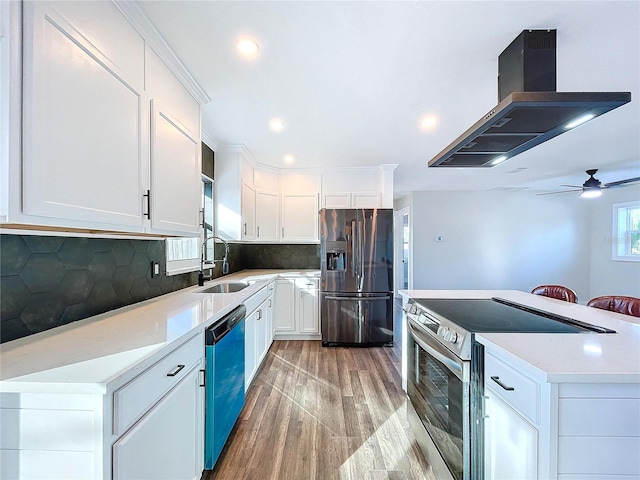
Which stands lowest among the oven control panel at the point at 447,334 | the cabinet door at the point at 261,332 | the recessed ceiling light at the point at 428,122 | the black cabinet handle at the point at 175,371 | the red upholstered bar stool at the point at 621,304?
the cabinet door at the point at 261,332

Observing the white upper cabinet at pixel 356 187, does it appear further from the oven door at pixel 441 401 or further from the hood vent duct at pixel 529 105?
the oven door at pixel 441 401

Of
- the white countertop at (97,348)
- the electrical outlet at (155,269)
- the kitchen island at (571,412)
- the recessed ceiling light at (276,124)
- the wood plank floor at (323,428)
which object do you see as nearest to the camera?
the white countertop at (97,348)

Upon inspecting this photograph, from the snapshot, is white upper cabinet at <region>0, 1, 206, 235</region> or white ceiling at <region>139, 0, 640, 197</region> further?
white ceiling at <region>139, 0, 640, 197</region>

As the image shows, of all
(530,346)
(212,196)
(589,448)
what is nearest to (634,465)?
(589,448)

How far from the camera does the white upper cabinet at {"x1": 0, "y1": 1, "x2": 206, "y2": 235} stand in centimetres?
88

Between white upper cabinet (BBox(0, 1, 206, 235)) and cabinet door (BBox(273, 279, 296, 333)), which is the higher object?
white upper cabinet (BBox(0, 1, 206, 235))

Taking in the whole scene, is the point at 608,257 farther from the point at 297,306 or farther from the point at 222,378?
the point at 222,378

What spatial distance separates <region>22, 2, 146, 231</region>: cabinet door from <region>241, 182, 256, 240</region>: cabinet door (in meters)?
2.16

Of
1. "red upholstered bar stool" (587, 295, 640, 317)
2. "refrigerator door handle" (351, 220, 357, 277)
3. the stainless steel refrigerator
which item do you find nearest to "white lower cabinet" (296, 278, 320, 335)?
the stainless steel refrigerator

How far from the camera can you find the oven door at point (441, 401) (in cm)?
134

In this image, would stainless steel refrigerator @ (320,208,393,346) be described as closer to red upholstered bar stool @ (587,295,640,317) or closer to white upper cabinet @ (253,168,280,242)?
white upper cabinet @ (253,168,280,242)

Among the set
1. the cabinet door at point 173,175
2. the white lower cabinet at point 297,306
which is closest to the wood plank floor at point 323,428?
the white lower cabinet at point 297,306

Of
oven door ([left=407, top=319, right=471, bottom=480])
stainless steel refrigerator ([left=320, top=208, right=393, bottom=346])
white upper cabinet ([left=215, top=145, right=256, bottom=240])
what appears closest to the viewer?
oven door ([left=407, top=319, right=471, bottom=480])

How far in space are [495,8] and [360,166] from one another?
2.87 metres
